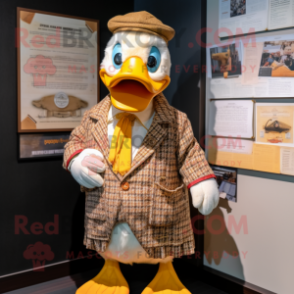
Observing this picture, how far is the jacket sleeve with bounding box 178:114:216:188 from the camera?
1.48 meters

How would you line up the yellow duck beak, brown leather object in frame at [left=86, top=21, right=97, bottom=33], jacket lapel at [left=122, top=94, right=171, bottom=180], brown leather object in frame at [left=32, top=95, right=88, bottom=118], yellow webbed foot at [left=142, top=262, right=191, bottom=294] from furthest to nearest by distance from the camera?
brown leather object in frame at [left=86, top=21, right=97, bottom=33] → brown leather object in frame at [left=32, top=95, right=88, bottom=118] → yellow webbed foot at [left=142, top=262, right=191, bottom=294] → jacket lapel at [left=122, top=94, right=171, bottom=180] → the yellow duck beak

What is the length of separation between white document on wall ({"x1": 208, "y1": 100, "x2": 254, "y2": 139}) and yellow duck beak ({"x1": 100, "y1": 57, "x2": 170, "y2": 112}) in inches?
18.0

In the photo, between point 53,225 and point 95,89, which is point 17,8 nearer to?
point 95,89

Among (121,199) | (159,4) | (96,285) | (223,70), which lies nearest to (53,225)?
(96,285)

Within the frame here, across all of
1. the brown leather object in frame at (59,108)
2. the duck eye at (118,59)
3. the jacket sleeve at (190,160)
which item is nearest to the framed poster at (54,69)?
the brown leather object in frame at (59,108)

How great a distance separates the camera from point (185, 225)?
155cm

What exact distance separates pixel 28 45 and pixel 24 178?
26.7 inches

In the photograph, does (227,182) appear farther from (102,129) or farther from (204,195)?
(102,129)

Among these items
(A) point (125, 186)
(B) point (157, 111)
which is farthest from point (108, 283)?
(B) point (157, 111)

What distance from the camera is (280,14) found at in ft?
4.96

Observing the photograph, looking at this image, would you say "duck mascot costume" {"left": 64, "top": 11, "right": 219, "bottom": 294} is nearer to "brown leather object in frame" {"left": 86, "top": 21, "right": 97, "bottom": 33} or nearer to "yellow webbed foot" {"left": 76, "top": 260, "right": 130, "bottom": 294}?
"yellow webbed foot" {"left": 76, "top": 260, "right": 130, "bottom": 294}

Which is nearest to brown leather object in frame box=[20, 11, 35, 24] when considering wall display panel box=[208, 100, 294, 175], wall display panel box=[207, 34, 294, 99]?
wall display panel box=[207, 34, 294, 99]

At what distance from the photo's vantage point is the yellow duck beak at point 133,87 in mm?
1353

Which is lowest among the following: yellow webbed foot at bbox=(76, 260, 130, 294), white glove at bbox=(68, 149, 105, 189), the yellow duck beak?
yellow webbed foot at bbox=(76, 260, 130, 294)
